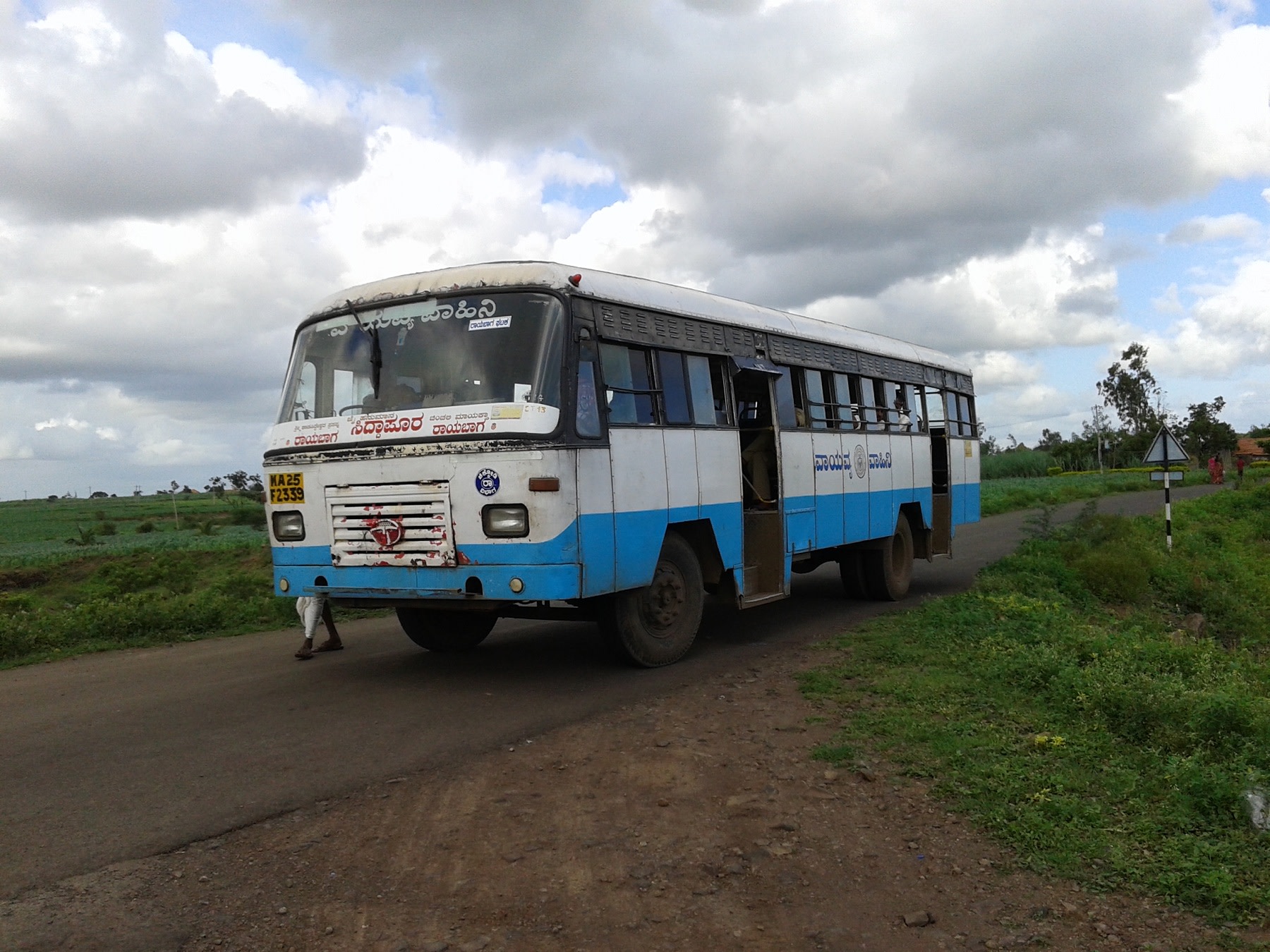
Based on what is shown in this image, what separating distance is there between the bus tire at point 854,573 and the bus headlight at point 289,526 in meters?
7.13

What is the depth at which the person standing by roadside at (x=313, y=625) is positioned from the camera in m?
9.01

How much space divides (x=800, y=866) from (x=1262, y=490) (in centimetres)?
3895

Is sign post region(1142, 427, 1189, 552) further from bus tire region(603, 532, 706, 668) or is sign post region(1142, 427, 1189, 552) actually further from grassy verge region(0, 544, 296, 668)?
grassy verge region(0, 544, 296, 668)

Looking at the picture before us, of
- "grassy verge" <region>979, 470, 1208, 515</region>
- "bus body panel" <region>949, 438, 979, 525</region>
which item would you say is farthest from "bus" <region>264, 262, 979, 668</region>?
"grassy verge" <region>979, 470, 1208, 515</region>

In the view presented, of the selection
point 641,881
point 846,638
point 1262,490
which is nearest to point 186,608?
point 846,638

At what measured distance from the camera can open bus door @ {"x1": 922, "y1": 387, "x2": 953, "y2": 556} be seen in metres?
14.8

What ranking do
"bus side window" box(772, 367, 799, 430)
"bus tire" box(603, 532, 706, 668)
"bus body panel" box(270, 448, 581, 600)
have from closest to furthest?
"bus body panel" box(270, 448, 581, 600), "bus tire" box(603, 532, 706, 668), "bus side window" box(772, 367, 799, 430)

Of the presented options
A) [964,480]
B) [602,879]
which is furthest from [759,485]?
[964,480]

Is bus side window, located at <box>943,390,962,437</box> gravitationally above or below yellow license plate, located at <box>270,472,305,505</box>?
above

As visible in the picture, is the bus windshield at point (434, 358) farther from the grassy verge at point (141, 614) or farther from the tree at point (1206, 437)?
the tree at point (1206, 437)

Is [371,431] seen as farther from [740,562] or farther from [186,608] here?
[186,608]

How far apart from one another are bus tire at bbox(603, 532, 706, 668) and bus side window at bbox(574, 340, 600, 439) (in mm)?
1342

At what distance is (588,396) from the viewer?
7496 millimetres

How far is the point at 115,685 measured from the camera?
8391 millimetres
